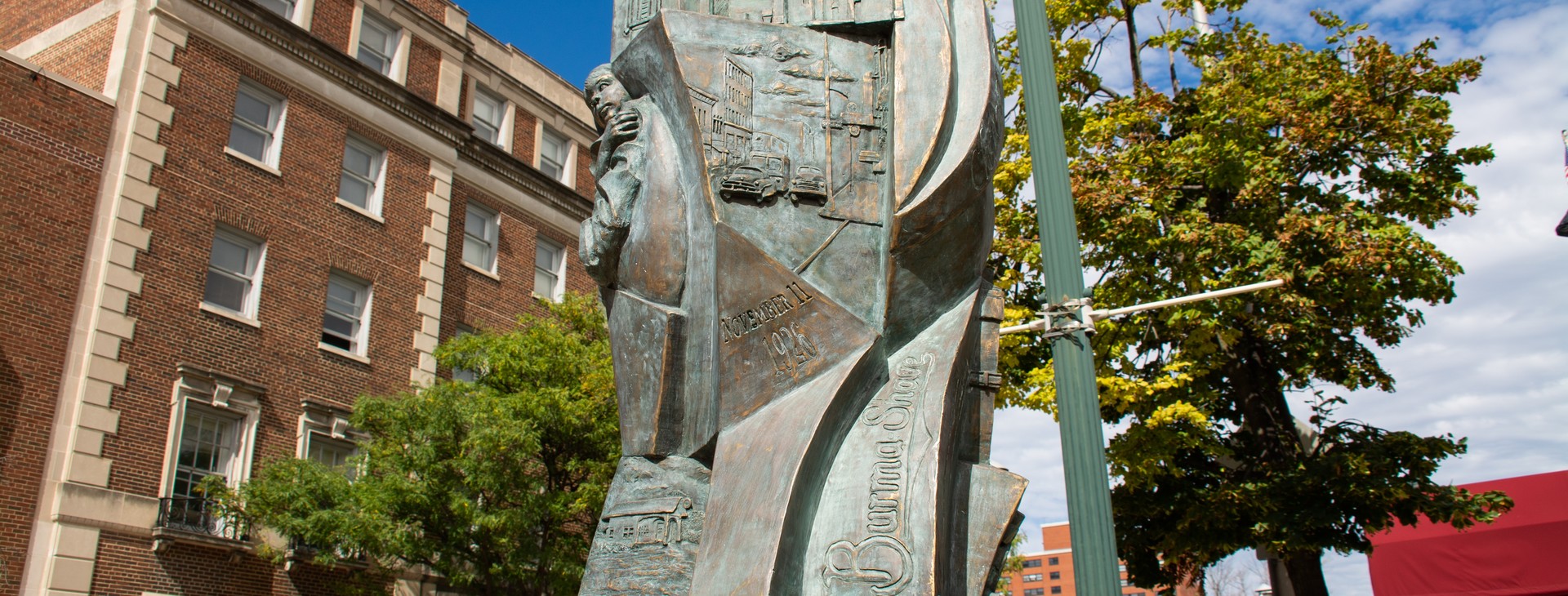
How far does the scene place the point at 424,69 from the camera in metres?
29.2

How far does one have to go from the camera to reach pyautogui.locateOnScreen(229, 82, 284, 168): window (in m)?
23.4

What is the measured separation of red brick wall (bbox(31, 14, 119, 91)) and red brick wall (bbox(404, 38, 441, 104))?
7.09 meters

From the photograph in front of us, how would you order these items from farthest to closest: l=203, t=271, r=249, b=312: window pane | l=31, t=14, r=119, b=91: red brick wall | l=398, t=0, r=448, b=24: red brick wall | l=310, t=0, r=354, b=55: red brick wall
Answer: l=398, t=0, r=448, b=24: red brick wall, l=310, t=0, r=354, b=55: red brick wall, l=31, t=14, r=119, b=91: red brick wall, l=203, t=271, r=249, b=312: window pane

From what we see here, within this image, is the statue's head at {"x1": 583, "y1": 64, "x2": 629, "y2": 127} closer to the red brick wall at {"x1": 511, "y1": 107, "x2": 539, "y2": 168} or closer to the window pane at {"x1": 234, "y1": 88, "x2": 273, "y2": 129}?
the window pane at {"x1": 234, "y1": 88, "x2": 273, "y2": 129}

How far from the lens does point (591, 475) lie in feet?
66.8

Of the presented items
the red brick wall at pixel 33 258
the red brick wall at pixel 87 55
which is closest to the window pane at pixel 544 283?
the red brick wall at pixel 87 55

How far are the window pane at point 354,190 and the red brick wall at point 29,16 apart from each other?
575 cm

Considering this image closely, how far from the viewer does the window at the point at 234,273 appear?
22047mm

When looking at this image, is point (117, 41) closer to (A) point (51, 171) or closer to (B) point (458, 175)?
(A) point (51, 171)

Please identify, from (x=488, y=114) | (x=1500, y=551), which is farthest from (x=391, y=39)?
(x=1500, y=551)

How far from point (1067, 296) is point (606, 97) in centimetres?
381

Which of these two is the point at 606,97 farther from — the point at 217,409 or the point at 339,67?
the point at 339,67

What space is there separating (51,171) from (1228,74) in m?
19.4

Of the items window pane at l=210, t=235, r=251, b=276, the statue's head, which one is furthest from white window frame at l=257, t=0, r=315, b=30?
the statue's head
